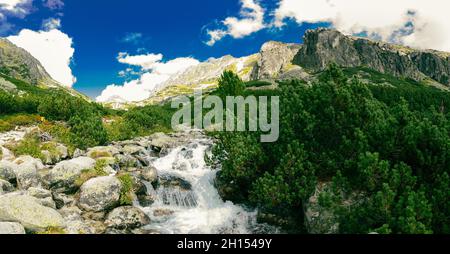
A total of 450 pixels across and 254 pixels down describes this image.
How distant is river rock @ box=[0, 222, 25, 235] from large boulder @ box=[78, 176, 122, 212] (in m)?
7.56

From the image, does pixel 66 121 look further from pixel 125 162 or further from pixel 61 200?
pixel 61 200

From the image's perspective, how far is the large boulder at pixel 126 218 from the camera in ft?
84.9

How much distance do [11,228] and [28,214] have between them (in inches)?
100

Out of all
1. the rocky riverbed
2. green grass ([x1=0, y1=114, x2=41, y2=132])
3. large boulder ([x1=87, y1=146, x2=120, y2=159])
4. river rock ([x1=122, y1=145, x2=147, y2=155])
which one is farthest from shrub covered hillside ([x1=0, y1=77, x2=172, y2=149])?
the rocky riverbed

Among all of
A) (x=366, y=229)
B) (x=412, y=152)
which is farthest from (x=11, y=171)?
(x=412, y=152)

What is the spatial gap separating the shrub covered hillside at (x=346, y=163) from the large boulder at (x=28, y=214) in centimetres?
1193

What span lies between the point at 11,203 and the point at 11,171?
11.1 metres

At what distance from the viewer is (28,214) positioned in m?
21.2

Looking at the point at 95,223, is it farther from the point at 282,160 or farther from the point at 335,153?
the point at 335,153

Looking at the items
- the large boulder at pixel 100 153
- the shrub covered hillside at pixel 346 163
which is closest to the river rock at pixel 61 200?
the large boulder at pixel 100 153

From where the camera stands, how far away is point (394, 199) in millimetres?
17562

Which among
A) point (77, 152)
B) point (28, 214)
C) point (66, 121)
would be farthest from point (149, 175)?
point (66, 121)

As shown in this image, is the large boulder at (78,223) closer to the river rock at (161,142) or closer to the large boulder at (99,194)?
the large boulder at (99,194)
